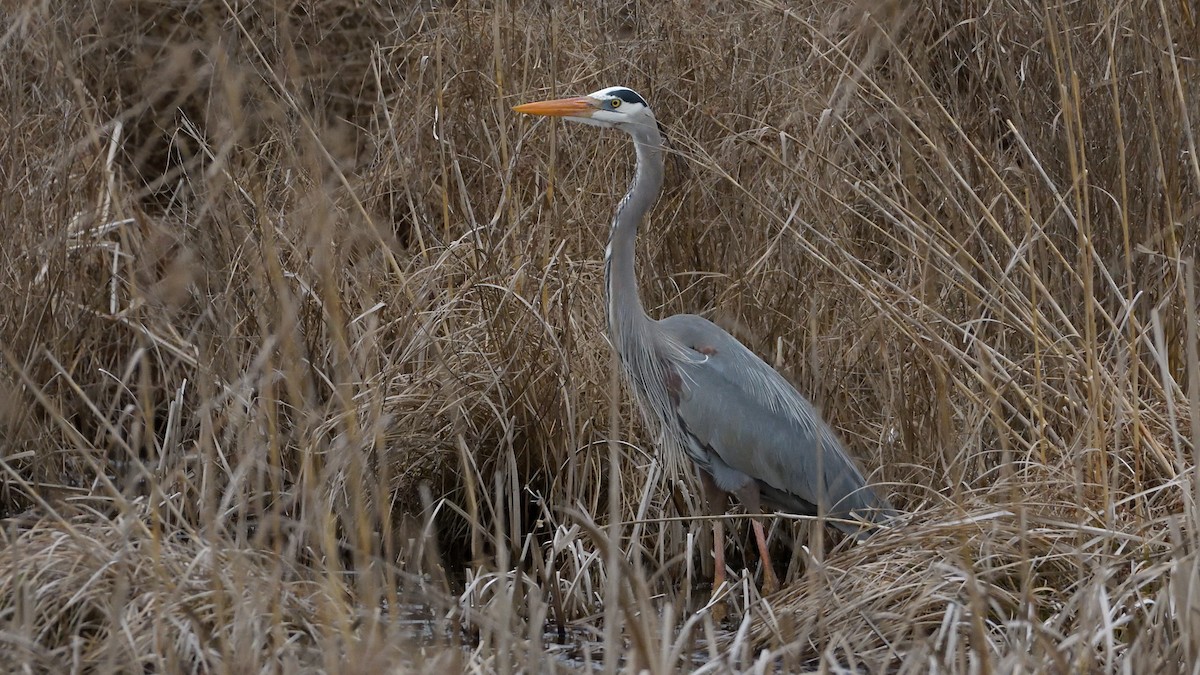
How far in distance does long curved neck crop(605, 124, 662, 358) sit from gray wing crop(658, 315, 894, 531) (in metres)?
Result: 0.18

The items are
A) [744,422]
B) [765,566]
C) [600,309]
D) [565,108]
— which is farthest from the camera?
[600,309]

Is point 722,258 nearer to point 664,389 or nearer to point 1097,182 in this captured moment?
point 664,389

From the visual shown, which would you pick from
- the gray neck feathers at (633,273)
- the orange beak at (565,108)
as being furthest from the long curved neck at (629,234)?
the orange beak at (565,108)

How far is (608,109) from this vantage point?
395 centimetres

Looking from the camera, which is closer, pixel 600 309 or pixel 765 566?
pixel 765 566

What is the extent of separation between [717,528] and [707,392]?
0.47 meters

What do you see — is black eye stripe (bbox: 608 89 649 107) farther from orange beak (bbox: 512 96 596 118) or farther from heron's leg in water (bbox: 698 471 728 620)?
heron's leg in water (bbox: 698 471 728 620)

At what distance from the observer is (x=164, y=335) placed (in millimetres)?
4352

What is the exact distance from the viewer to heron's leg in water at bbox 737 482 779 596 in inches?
148

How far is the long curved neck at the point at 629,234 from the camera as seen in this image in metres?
3.93

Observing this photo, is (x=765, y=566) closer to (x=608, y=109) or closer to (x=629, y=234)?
(x=629, y=234)

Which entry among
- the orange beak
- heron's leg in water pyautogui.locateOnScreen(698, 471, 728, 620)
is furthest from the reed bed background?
the orange beak

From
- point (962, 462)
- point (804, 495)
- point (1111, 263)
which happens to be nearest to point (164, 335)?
point (804, 495)

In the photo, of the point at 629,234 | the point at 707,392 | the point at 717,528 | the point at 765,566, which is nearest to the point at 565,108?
the point at 629,234
